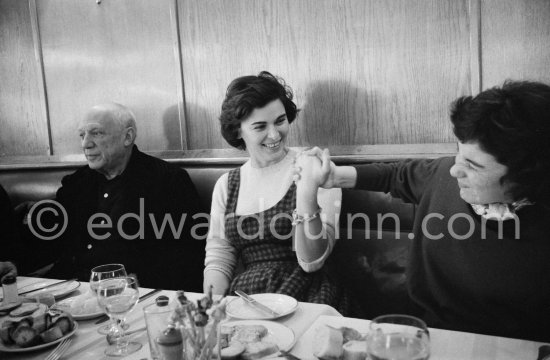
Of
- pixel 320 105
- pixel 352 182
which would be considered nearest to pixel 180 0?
pixel 320 105

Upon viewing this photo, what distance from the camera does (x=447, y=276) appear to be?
58.4 inches

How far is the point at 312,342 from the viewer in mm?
1078

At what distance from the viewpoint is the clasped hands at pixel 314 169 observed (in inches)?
62.2

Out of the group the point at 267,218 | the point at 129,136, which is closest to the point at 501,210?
the point at 267,218

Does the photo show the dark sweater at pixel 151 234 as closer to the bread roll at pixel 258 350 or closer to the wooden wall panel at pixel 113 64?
the wooden wall panel at pixel 113 64

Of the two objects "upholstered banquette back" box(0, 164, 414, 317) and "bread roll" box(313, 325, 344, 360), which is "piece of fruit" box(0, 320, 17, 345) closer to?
"bread roll" box(313, 325, 344, 360)

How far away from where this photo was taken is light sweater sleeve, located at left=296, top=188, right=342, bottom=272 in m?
1.79

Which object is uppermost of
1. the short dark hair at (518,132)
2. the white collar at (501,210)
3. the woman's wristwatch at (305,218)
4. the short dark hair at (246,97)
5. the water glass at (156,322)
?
the short dark hair at (246,97)

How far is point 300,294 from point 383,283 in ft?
1.37

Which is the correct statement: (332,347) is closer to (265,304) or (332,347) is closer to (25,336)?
(265,304)

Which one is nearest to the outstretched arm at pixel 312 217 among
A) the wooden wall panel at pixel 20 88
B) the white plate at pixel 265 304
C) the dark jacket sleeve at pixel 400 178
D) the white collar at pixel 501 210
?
the dark jacket sleeve at pixel 400 178

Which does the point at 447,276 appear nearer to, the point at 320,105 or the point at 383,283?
the point at 383,283

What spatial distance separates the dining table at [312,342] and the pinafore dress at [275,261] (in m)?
0.48

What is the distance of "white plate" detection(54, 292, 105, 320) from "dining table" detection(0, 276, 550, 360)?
0.02 m
